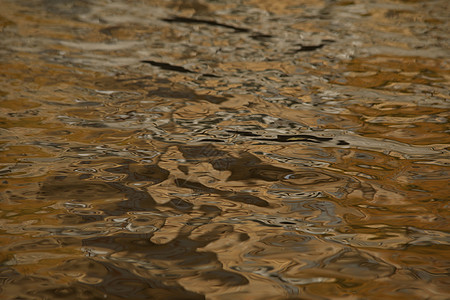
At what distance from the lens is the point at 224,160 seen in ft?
5.99

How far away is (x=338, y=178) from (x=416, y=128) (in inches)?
24.8

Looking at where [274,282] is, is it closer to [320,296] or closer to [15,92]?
[320,296]

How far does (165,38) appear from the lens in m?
3.38

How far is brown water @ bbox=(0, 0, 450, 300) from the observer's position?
1189 mm

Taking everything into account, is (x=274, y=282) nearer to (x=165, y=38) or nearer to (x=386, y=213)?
(x=386, y=213)

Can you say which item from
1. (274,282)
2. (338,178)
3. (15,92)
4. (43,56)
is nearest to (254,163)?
(338,178)

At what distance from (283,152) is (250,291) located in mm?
855

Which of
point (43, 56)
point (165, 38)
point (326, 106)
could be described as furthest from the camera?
point (165, 38)

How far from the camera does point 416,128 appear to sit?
6.95 ft

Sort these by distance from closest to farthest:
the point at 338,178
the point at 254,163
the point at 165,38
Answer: the point at 338,178, the point at 254,163, the point at 165,38

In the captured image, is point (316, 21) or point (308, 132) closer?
point (308, 132)

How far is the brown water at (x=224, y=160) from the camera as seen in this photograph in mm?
1189

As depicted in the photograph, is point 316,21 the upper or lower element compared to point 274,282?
upper

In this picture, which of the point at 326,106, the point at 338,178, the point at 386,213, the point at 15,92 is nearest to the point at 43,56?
the point at 15,92
